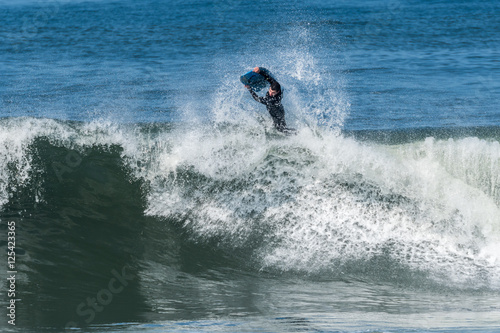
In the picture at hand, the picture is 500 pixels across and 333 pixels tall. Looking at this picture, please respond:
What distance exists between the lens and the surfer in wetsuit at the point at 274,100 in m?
10.8

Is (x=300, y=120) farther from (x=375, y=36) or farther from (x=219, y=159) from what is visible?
(x=375, y=36)

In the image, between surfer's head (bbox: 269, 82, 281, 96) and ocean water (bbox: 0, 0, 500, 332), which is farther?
surfer's head (bbox: 269, 82, 281, 96)

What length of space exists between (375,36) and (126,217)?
22.1 m

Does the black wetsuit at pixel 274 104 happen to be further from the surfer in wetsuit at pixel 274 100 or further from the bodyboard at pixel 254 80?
the bodyboard at pixel 254 80

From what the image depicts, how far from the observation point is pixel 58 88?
20.4 metres

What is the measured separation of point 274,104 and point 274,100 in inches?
4.0

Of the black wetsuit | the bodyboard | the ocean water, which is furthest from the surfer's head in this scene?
the ocean water

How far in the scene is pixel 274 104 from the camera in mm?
11180

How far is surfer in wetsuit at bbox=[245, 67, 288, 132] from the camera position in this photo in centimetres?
1082

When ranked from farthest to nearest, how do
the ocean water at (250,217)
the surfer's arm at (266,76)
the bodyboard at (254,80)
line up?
the bodyboard at (254,80) < the surfer's arm at (266,76) < the ocean water at (250,217)

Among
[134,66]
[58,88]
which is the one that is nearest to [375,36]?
[134,66]

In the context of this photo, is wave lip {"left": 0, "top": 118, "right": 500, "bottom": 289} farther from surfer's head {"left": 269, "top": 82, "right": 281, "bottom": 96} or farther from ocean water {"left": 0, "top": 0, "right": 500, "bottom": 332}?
surfer's head {"left": 269, "top": 82, "right": 281, "bottom": 96}

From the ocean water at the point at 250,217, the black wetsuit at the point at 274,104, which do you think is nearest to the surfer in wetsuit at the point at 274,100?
the black wetsuit at the point at 274,104

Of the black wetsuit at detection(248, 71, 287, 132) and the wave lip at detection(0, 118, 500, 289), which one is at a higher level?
the black wetsuit at detection(248, 71, 287, 132)
